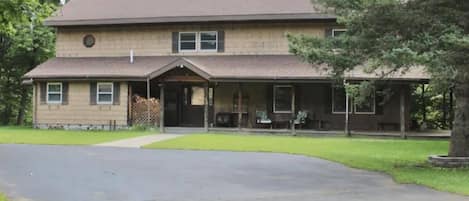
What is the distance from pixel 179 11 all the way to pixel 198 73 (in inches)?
189

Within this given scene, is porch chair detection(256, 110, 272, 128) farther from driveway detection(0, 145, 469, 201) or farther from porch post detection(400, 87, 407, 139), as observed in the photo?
driveway detection(0, 145, 469, 201)

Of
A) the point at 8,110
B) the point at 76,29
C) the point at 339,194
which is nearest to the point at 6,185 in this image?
the point at 339,194

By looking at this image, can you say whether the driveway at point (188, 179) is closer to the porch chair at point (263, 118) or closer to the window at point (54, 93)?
the porch chair at point (263, 118)

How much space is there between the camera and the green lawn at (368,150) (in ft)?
43.0

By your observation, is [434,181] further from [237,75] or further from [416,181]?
[237,75]

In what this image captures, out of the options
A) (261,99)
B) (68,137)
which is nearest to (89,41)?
(68,137)

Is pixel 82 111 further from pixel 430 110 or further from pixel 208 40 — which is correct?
pixel 430 110

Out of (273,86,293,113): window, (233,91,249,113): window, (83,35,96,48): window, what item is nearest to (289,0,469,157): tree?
(273,86,293,113): window

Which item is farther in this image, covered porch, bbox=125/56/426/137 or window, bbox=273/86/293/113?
window, bbox=273/86/293/113

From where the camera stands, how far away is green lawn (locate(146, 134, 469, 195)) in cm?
1311

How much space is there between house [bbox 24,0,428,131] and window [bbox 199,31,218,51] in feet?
0.16

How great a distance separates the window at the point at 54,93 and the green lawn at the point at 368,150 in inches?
345

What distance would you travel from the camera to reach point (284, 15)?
28969 mm

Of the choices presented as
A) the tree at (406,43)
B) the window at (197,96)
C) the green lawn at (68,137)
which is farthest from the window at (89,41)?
the tree at (406,43)
